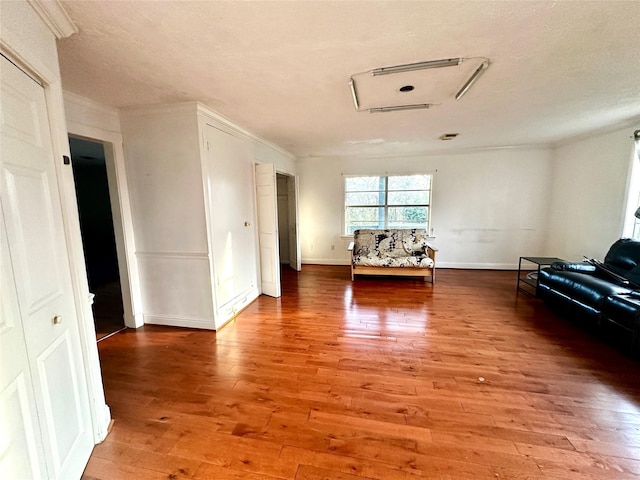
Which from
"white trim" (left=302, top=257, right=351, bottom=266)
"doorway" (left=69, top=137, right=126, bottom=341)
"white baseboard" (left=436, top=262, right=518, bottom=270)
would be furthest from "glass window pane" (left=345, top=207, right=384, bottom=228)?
"doorway" (left=69, top=137, right=126, bottom=341)

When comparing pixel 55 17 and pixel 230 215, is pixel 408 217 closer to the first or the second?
pixel 230 215

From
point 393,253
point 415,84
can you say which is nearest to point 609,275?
point 393,253

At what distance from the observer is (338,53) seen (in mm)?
1662

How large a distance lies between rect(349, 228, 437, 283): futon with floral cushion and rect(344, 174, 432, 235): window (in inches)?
14.6

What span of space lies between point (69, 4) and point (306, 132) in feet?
8.47

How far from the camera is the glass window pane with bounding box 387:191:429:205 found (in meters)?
5.26

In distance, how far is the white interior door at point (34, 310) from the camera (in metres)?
0.94

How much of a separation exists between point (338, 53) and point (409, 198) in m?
4.05

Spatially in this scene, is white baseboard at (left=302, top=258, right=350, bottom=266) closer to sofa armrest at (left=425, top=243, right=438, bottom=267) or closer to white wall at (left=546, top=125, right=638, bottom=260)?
sofa armrest at (left=425, top=243, right=438, bottom=267)

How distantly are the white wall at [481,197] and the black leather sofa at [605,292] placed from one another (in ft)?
5.74

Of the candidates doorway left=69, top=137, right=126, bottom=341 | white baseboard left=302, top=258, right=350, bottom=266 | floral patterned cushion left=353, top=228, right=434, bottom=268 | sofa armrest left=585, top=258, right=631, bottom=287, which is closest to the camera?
sofa armrest left=585, top=258, right=631, bottom=287

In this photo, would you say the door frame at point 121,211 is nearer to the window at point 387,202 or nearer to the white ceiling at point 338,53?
the white ceiling at point 338,53

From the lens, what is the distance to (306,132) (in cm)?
358

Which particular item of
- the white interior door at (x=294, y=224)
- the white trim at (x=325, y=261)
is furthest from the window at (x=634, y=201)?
the white interior door at (x=294, y=224)
